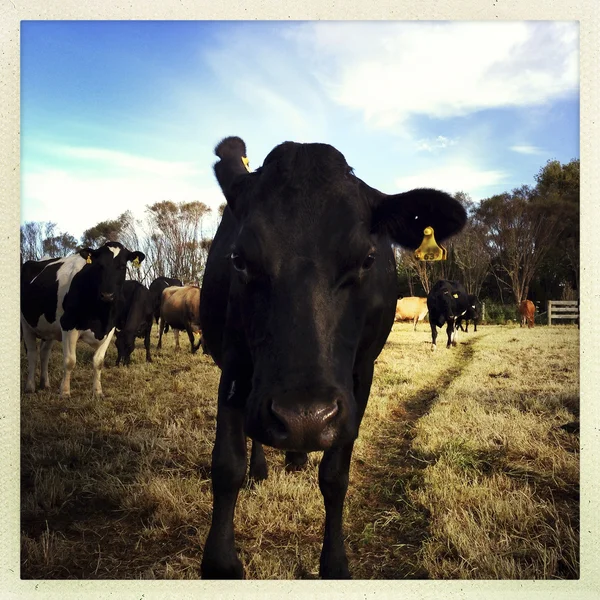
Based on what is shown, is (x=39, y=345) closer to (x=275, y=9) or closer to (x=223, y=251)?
(x=223, y=251)

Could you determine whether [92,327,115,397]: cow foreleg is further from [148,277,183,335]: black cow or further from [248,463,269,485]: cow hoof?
[248,463,269,485]: cow hoof

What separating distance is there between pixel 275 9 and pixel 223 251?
49.7 inches

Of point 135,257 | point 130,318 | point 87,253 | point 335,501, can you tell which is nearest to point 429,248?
point 335,501

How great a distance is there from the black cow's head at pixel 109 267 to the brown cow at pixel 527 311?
13.3 feet

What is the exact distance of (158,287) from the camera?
671cm

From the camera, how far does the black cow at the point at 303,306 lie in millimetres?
1491

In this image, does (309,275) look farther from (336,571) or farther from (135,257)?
(135,257)

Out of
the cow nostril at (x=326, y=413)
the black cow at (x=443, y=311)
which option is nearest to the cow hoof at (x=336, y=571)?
the cow nostril at (x=326, y=413)

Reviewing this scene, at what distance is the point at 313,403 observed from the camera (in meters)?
1.43

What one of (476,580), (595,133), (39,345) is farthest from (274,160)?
(39,345)

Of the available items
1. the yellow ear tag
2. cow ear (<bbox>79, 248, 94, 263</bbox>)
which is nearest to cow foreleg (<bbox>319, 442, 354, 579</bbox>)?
the yellow ear tag

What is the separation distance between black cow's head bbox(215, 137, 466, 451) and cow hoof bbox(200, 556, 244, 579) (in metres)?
0.79

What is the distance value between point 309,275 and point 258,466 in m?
2.00

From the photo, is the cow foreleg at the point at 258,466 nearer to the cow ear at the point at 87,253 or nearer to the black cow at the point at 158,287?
the black cow at the point at 158,287
